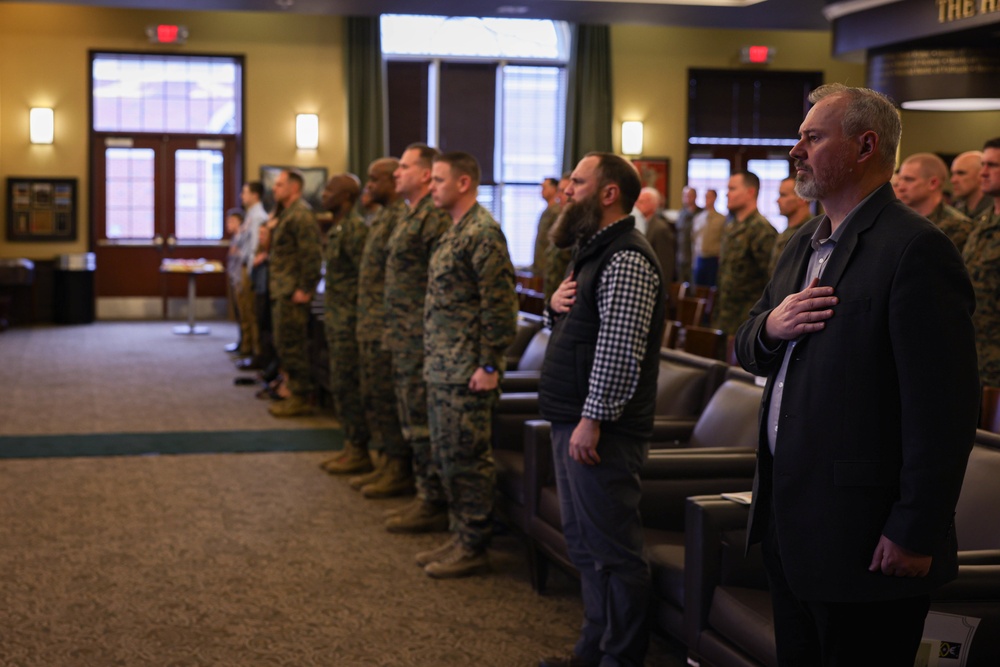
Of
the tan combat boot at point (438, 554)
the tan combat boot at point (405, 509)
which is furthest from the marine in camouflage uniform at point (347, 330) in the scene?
the tan combat boot at point (438, 554)

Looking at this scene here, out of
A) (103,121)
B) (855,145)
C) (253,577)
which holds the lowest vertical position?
(253,577)

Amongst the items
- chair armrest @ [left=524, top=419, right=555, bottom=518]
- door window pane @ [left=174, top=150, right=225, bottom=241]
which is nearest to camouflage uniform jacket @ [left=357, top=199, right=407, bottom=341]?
chair armrest @ [left=524, top=419, right=555, bottom=518]

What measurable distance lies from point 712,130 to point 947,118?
3658 mm

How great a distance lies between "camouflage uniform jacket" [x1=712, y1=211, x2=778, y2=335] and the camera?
701cm

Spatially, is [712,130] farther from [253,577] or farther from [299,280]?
[253,577]

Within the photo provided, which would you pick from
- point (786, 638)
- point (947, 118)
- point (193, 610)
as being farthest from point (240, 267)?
point (947, 118)

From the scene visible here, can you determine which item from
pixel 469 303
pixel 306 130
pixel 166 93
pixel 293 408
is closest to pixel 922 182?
pixel 469 303

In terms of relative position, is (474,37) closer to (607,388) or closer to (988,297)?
(988,297)

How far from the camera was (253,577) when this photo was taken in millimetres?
4184

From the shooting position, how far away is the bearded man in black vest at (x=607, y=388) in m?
2.91

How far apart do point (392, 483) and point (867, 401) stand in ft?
12.6

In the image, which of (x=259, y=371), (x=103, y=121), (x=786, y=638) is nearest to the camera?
(x=786, y=638)

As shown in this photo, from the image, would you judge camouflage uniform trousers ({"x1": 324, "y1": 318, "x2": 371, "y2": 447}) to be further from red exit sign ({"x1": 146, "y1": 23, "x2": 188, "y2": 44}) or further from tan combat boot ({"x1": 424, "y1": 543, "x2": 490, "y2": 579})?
red exit sign ({"x1": 146, "y1": 23, "x2": 188, "y2": 44})

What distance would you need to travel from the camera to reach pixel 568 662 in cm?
322
